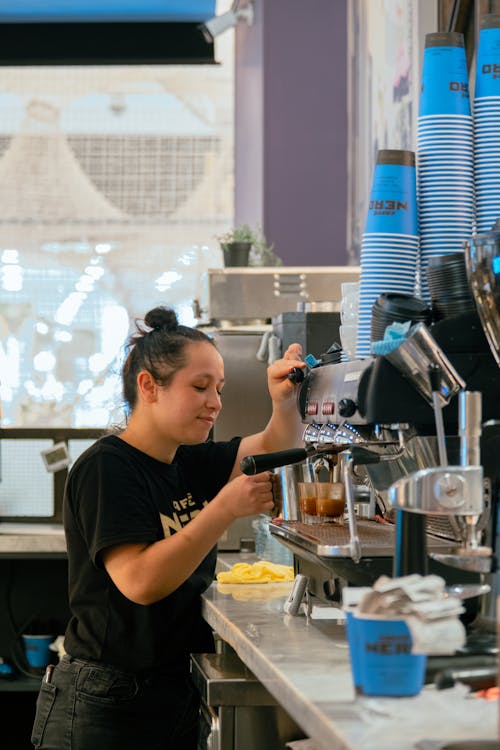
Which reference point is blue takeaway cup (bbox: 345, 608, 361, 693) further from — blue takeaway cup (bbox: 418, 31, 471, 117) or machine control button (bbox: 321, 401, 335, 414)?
blue takeaway cup (bbox: 418, 31, 471, 117)

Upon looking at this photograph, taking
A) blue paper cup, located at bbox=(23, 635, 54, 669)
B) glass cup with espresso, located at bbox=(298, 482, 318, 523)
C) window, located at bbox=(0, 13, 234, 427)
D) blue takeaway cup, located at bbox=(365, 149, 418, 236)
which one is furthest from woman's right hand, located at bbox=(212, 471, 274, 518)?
window, located at bbox=(0, 13, 234, 427)

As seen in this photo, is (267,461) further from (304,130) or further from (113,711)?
(304,130)

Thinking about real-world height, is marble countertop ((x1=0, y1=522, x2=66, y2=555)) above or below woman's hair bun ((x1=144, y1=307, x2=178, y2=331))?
below

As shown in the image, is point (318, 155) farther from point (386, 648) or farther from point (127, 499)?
point (386, 648)

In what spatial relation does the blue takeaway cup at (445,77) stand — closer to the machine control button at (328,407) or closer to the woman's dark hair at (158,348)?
the machine control button at (328,407)

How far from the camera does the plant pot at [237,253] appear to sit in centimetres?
437

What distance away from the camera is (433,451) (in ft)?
6.08

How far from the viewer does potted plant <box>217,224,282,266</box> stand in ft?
14.4

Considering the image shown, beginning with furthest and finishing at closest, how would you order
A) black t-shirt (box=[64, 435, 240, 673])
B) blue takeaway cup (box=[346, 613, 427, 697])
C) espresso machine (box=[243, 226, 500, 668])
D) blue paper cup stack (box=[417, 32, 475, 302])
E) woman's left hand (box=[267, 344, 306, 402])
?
woman's left hand (box=[267, 344, 306, 402]) → black t-shirt (box=[64, 435, 240, 673]) → blue paper cup stack (box=[417, 32, 475, 302]) → espresso machine (box=[243, 226, 500, 668]) → blue takeaway cup (box=[346, 613, 427, 697])

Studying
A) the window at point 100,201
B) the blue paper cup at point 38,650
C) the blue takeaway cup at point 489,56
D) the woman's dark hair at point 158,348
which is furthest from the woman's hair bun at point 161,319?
the window at point 100,201

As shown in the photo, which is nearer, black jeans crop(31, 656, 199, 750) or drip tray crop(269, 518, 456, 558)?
drip tray crop(269, 518, 456, 558)

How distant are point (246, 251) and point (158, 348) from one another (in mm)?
1802

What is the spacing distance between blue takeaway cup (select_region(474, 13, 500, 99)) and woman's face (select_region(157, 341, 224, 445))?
0.88 metres

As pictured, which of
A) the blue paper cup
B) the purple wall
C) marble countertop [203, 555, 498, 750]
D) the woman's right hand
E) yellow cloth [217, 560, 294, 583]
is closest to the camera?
marble countertop [203, 555, 498, 750]
